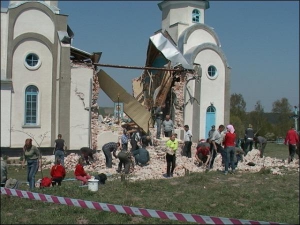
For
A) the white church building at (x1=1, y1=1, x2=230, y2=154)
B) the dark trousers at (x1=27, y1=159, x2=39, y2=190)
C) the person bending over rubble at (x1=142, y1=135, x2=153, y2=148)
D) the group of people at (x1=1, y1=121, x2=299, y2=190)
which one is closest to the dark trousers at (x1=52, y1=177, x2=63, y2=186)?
the group of people at (x1=1, y1=121, x2=299, y2=190)

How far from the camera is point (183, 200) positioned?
436 inches

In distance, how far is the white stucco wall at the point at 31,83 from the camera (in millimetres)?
22031

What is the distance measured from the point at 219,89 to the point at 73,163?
12.1 metres

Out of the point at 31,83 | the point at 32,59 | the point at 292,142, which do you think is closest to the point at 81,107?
the point at 31,83

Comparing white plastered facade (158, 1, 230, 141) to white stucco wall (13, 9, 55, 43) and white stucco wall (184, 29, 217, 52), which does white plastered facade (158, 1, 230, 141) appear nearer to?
white stucco wall (184, 29, 217, 52)

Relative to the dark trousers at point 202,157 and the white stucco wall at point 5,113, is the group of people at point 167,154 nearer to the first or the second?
the dark trousers at point 202,157

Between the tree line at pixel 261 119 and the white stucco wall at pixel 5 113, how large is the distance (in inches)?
731

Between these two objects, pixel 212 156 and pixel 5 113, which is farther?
pixel 5 113

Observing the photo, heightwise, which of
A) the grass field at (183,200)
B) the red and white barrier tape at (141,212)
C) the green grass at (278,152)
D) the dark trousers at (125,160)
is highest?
the dark trousers at (125,160)

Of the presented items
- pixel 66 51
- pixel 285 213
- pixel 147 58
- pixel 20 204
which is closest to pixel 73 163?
pixel 66 51

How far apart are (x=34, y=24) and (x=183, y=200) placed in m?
14.5

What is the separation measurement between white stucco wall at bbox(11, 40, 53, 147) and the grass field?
8.81 m

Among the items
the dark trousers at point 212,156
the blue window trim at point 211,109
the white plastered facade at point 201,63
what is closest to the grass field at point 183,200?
the dark trousers at point 212,156

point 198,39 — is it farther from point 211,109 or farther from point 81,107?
point 81,107
